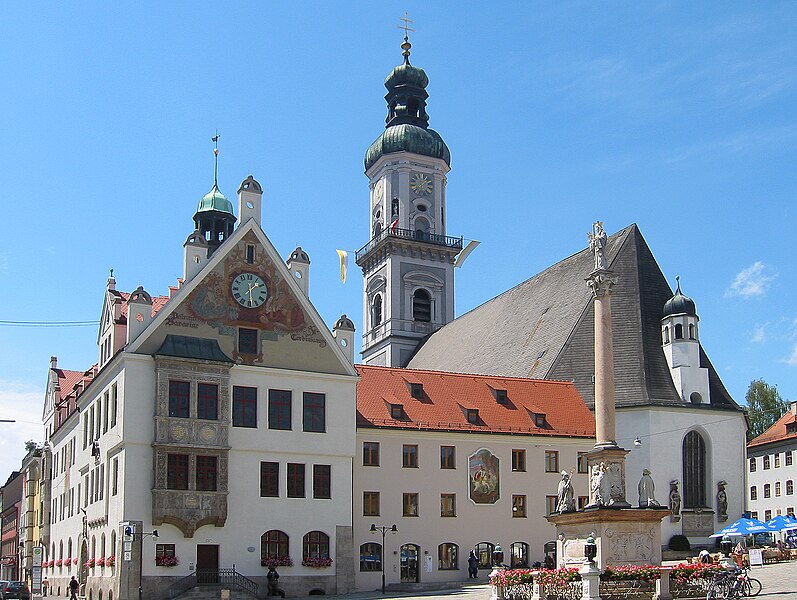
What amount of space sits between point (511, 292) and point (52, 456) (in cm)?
2988

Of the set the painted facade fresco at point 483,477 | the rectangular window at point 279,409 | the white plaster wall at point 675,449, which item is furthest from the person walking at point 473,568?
the rectangular window at point 279,409

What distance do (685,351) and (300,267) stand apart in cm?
1939

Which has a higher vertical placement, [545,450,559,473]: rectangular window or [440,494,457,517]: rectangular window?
[545,450,559,473]: rectangular window

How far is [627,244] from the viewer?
58.1 m

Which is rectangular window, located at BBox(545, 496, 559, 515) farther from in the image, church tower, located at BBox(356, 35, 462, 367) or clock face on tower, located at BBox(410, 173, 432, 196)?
clock face on tower, located at BBox(410, 173, 432, 196)

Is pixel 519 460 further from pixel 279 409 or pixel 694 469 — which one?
pixel 279 409

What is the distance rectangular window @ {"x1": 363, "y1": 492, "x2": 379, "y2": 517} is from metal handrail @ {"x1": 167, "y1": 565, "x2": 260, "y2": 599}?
6239mm

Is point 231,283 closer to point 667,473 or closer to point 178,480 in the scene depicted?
point 178,480

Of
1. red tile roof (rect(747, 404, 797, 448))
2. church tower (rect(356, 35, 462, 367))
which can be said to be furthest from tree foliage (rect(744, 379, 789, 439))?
church tower (rect(356, 35, 462, 367))

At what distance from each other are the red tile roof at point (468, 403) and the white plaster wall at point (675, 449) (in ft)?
7.27

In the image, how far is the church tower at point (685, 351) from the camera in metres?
52.2

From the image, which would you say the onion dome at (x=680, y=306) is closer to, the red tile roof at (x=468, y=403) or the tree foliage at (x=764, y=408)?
the red tile roof at (x=468, y=403)

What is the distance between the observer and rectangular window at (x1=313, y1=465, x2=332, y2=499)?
44.7 metres

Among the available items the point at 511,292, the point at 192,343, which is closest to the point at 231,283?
the point at 192,343
